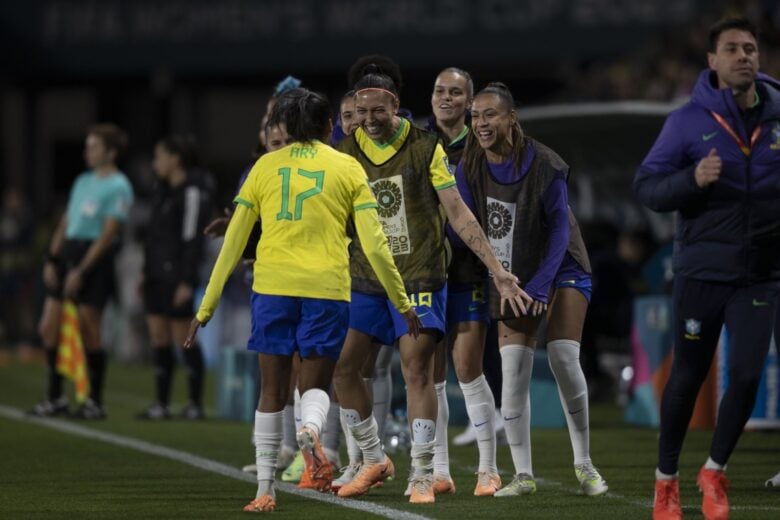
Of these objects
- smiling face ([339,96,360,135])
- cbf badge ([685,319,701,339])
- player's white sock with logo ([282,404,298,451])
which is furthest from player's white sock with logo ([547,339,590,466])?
player's white sock with logo ([282,404,298,451])

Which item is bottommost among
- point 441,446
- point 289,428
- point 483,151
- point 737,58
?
point 289,428

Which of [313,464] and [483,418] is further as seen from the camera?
[483,418]

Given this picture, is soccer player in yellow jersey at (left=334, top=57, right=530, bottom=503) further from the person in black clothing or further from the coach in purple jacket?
the person in black clothing

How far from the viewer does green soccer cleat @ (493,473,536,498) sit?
348 inches

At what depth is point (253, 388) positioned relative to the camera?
1411 centimetres

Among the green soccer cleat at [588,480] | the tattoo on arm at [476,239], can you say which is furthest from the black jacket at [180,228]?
the tattoo on arm at [476,239]

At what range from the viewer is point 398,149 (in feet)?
28.3

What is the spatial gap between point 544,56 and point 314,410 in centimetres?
1958

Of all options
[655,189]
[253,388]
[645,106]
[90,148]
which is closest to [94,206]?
[90,148]

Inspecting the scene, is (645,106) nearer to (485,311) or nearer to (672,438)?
(485,311)

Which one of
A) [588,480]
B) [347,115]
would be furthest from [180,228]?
[588,480]

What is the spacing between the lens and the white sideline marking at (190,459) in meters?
8.24

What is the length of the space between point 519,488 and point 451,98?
2.02m

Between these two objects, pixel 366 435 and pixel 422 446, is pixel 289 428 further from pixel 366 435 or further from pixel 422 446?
pixel 422 446
